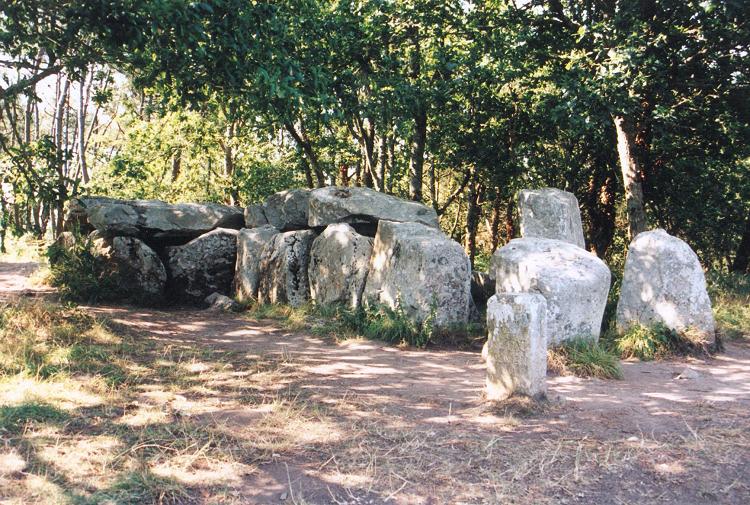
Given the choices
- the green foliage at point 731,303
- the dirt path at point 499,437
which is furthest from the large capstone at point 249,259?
the green foliage at point 731,303

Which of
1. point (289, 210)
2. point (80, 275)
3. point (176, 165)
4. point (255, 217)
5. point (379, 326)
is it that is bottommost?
point (379, 326)

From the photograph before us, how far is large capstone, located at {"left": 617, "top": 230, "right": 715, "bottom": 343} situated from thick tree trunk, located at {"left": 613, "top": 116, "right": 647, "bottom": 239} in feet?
9.51

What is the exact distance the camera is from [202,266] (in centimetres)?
1127

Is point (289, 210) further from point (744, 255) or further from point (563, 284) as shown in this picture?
point (744, 255)

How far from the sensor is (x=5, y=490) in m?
3.49

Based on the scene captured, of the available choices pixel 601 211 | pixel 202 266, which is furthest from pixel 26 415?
pixel 601 211

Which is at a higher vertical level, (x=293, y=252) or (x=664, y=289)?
(x=293, y=252)

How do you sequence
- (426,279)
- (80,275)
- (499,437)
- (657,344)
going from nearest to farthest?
(499,437), (657,344), (426,279), (80,275)

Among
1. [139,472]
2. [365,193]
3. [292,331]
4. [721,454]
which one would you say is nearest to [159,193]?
[365,193]

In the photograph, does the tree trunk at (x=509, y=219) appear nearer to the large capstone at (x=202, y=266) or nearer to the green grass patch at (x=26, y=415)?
the large capstone at (x=202, y=266)

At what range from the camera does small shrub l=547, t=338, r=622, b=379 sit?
631cm

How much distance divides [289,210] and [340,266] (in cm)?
250

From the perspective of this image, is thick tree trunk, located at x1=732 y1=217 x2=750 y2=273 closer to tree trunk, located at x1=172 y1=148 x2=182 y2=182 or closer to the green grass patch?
the green grass patch

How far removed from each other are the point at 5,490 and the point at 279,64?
4615mm
